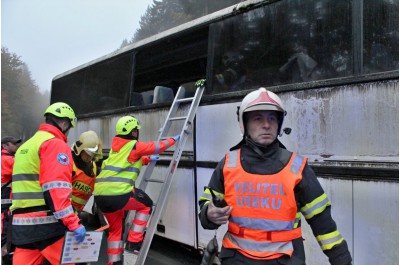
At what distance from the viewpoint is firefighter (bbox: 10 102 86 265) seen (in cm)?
258

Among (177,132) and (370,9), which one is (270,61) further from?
(177,132)

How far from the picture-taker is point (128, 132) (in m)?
3.88

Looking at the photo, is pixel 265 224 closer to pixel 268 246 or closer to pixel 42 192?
pixel 268 246

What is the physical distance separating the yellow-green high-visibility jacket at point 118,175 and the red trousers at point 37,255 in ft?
3.49

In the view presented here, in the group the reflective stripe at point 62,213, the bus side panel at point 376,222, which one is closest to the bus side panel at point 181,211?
the reflective stripe at point 62,213

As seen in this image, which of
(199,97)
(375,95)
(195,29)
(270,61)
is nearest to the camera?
(375,95)

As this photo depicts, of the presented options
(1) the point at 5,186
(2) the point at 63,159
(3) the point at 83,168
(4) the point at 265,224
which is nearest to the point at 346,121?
(4) the point at 265,224

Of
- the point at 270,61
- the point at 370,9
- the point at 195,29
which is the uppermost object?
the point at 195,29

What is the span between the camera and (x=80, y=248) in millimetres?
2740

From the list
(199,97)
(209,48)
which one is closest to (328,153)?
(199,97)

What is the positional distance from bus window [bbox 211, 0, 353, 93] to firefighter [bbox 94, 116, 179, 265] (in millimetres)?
1031

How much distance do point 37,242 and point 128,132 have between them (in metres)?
1.55

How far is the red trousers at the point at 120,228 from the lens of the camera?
3973 mm

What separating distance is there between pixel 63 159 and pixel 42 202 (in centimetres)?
38
